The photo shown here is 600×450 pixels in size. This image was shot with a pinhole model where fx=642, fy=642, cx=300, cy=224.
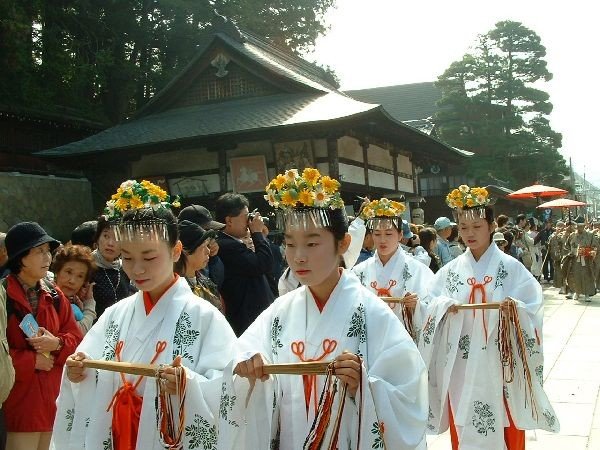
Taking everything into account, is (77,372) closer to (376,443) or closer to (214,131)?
(376,443)

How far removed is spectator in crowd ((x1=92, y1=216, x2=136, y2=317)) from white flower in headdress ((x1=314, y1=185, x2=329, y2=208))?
7.77 ft

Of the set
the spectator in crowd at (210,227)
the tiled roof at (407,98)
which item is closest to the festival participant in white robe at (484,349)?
the spectator in crowd at (210,227)

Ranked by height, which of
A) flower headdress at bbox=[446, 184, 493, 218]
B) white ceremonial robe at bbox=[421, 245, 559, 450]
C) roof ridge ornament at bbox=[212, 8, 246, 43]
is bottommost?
white ceremonial robe at bbox=[421, 245, 559, 450]

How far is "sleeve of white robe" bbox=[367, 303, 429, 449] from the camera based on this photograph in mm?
2746

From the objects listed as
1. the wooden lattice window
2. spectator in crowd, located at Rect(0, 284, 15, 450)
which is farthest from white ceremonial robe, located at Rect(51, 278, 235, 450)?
the wooden lattice window

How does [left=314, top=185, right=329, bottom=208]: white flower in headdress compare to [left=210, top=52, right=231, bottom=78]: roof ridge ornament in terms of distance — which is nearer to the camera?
[left=314, top=185, right=329, bottom=208]: white flower in headdress

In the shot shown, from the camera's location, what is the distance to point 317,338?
2984 millimetres

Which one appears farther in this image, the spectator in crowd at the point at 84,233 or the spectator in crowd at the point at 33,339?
the spectator in crowd at the point at 84,233

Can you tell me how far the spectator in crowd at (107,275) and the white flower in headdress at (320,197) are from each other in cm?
237

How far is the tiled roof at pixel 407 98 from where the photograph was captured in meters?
46.2

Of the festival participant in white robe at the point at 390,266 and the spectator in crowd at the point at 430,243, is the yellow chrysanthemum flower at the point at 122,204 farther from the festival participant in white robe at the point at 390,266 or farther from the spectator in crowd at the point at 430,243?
the spectator in crowd at the point at 430,243

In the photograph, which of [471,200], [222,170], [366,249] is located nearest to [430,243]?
[366,249]

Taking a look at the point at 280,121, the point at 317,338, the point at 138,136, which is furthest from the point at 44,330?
the point at 138,136

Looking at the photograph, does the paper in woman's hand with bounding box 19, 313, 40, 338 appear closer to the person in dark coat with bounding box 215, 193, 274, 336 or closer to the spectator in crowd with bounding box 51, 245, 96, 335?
the spectator in crowd with bounding box 51, 245, 96, 335
